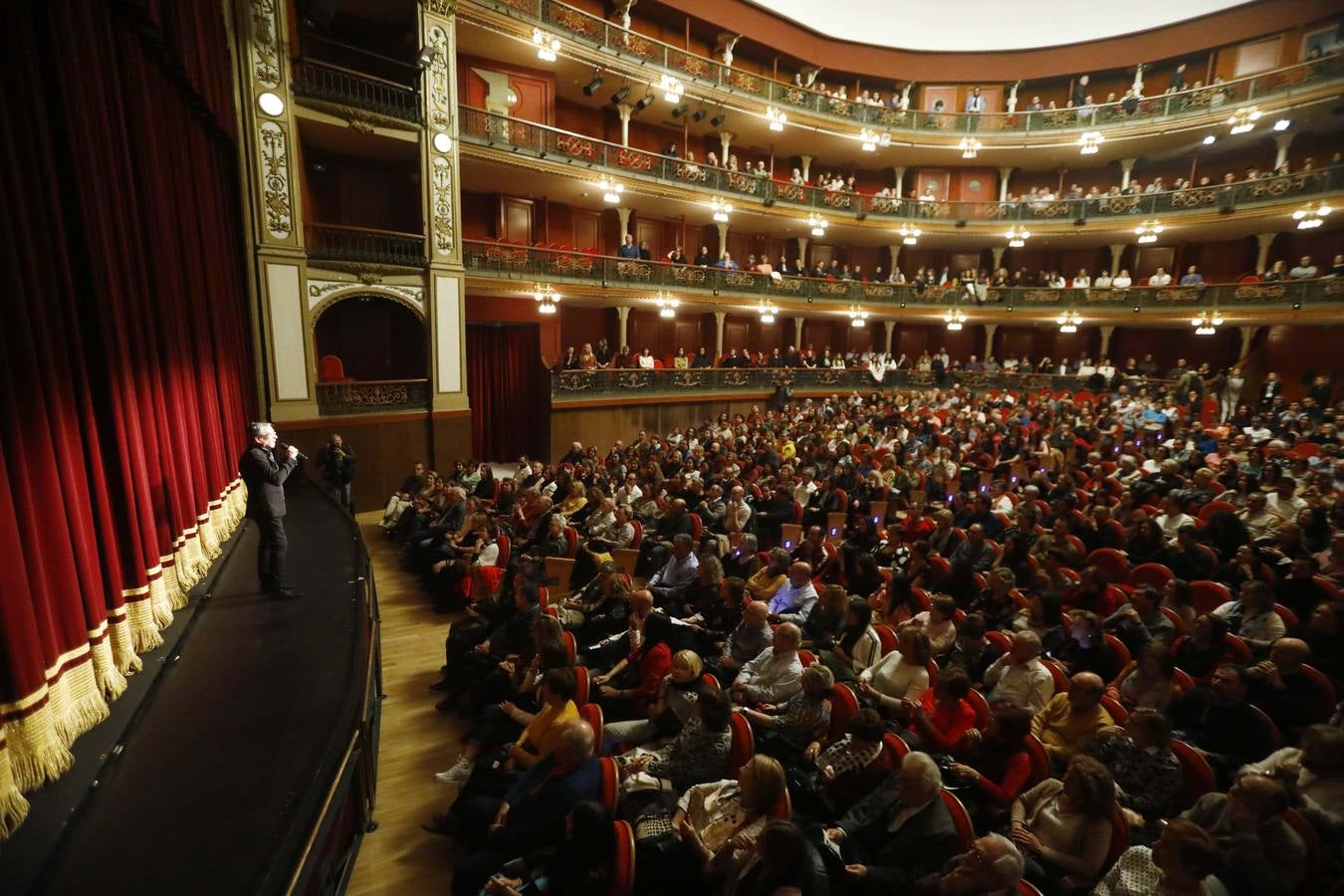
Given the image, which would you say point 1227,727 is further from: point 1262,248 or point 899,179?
point 899,179

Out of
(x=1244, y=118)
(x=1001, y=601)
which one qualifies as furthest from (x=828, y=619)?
(x=1244, y=118)

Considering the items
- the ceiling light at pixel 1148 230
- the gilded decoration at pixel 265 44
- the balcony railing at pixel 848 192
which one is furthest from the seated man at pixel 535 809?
the ceiling light at pixel 1148 230

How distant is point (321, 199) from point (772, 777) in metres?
12.0

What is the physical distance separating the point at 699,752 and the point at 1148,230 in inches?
800

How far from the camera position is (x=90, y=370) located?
9.62 feet

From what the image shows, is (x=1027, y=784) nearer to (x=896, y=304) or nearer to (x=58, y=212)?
(x=58, y=212)

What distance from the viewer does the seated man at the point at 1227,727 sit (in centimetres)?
294

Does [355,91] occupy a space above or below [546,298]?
above

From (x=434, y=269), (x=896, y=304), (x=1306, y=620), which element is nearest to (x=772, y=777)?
(x=1306, y=620)

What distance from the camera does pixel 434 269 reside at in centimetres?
1041

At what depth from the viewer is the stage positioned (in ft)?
6.81

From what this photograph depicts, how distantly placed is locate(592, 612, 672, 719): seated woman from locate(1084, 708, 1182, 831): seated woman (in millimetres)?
2313

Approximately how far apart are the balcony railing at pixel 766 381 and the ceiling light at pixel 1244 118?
650cm

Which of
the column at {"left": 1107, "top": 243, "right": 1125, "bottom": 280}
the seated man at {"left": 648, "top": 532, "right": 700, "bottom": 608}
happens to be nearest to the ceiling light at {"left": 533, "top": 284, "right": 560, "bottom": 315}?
the seated man at {"left": 648, "top": 532, "right": 700, "bottom": 608}
